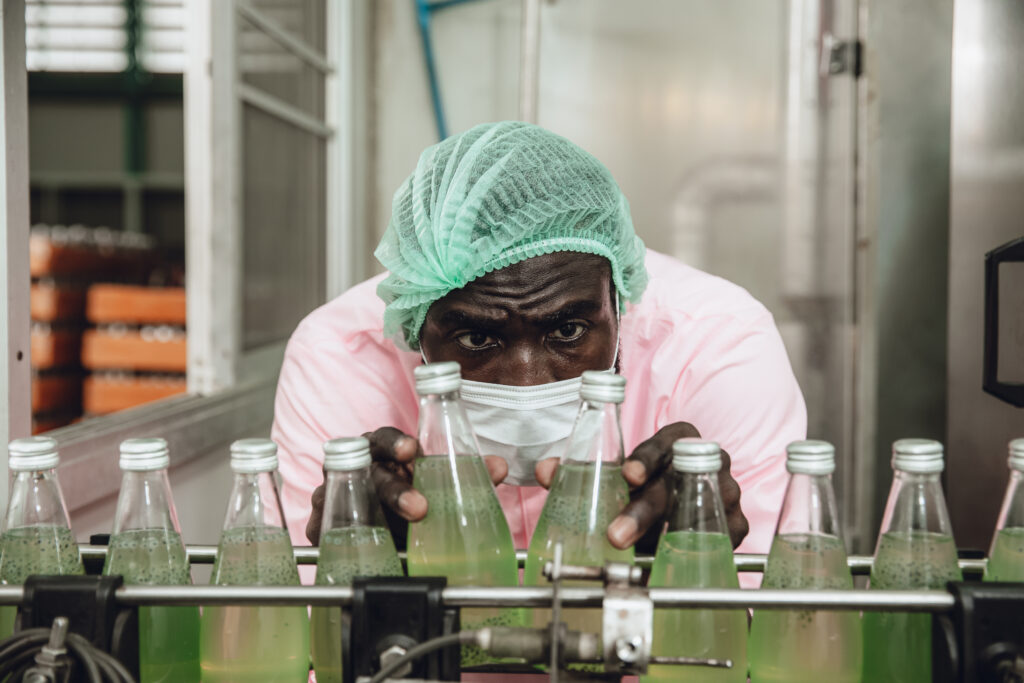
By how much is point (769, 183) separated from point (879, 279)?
1.82ft

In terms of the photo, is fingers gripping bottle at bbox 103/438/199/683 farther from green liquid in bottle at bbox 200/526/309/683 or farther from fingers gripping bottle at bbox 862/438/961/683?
fingers gripping bottle at bbox 862/438/961/683

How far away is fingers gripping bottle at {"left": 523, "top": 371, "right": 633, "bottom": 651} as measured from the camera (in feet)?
2.56

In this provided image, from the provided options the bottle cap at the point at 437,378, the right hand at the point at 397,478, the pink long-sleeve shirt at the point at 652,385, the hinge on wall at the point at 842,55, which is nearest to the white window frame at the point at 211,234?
the pink long-sleeve shirt at the point at 652,385

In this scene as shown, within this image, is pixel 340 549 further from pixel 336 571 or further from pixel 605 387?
pixel 605 387

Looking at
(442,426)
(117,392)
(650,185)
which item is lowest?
(117,392)

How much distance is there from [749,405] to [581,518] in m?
0.57

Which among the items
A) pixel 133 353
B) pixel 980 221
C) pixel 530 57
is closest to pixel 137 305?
pixel 133 353

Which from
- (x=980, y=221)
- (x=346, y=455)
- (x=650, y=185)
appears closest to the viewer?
(x=346, y=455)

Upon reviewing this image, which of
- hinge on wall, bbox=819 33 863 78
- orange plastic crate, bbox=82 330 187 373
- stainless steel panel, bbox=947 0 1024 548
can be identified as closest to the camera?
stainless steel panel, bbox=947 0 1024 548

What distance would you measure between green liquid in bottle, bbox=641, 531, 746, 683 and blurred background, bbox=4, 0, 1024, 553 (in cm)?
102

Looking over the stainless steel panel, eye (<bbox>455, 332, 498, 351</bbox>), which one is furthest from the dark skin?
the stainless steel panel

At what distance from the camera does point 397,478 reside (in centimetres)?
81

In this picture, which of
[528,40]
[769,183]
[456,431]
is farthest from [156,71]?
[456,431]

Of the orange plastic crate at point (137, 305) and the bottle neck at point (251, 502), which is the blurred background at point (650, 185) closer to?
the orange plastic crate at point (137, 305)
